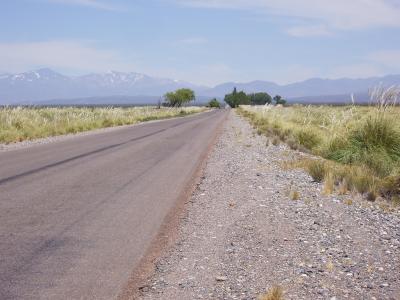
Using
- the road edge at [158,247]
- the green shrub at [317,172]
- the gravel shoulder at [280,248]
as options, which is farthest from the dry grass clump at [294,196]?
the green shrub at [317,172]

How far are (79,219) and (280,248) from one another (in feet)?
10.4

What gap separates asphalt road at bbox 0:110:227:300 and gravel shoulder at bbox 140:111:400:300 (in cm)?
56

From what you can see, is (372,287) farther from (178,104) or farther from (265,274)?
(178,104)

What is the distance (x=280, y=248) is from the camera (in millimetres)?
6668

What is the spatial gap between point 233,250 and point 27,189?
18.0ft

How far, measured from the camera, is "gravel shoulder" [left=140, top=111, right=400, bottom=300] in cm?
533

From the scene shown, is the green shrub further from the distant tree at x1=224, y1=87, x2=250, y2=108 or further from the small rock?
the distant tree at x1=224, y1=87, x2=250, y2=108

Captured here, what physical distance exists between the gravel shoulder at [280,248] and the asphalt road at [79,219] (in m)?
0.56

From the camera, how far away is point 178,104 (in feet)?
548

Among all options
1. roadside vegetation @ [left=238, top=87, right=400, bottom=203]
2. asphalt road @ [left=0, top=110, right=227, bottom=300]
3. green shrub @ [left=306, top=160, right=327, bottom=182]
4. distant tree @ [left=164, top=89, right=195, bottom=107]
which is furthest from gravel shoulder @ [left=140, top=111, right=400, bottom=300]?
distant tree @ [left=164, top=89, right=195, bottom=107]

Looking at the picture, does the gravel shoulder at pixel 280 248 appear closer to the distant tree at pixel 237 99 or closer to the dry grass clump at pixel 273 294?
the dry grass clump at pixel 273 294

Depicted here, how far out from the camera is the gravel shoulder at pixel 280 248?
533cm

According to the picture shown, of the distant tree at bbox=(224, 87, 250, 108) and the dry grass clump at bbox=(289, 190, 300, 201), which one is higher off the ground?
the dry grass clump at bbox=(289, 190, 300, 201)

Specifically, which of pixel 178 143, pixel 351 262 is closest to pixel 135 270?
pixel 351 262
